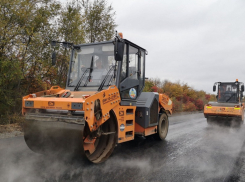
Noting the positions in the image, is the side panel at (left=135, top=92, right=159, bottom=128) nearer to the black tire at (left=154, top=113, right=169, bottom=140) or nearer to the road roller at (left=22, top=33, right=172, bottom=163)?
the road roller at (left=22, top=33, right=172, bottom=163)

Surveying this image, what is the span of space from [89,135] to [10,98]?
5541 millimetres

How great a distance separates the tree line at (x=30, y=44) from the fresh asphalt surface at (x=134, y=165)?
2.89 m

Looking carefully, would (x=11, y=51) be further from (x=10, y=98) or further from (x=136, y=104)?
(x=136, y=104)

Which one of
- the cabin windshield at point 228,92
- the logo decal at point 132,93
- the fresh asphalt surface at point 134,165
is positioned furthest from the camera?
the cabin windshield at point 228,92

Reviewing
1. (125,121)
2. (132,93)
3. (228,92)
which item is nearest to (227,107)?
(228,92)

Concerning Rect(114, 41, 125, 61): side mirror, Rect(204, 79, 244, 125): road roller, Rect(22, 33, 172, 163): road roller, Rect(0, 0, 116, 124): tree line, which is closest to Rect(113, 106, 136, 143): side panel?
Rect(22, 33, 172, 163): road roller

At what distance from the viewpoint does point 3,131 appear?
7.22 m

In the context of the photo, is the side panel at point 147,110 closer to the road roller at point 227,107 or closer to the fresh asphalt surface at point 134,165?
the fresh asphalt surface at point 134,165

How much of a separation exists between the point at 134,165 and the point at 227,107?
8207 mm

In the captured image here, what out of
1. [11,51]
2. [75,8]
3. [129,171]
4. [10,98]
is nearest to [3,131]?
[10,98]

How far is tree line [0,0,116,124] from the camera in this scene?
7770 millimetres

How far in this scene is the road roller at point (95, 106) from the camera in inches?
151

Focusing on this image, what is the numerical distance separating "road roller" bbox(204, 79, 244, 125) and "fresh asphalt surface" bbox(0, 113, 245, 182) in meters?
5.30

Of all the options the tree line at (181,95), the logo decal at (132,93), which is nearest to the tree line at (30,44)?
the logo decal at (132,93)
